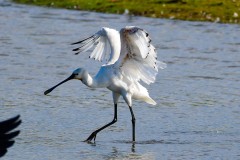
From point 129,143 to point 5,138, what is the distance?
412 centimetres

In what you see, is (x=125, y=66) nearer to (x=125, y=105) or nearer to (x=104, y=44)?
(x=104, y=44)

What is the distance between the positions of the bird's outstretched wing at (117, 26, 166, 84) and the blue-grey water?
0.80 m

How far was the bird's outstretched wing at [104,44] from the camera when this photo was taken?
461 inches

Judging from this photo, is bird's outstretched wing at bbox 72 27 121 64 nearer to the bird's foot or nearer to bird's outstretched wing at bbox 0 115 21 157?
the bird's foot

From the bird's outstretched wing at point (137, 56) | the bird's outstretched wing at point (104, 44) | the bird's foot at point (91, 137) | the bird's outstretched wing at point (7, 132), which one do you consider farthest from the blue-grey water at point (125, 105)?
the bird's outstretched wing at point (7, 132)

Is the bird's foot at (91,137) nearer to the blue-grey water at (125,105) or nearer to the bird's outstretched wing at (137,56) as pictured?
the blue-grey water at (125,105)

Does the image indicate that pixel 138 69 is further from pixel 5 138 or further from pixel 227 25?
pixel 227 25

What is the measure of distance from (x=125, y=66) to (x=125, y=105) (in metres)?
2.13

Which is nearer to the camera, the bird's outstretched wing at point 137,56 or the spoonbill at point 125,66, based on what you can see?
the bird's outstretched wing at point 137,56

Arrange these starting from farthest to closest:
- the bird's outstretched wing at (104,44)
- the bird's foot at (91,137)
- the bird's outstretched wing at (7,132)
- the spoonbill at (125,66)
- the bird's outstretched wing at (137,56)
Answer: the bird's outstretched wing at (104,44) → the bird's foot at (91,137) → the spoonbill at (125,66) → the bird's outstretched wing at (137,56) → the bird's outstretched wing at (7,132)

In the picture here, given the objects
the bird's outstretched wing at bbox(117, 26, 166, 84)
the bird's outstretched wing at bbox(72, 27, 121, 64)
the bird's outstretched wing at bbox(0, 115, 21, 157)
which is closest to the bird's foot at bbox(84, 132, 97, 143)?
the bird's outstretched wing at bbox(117, 26, 166, 84)

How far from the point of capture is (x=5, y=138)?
713 centimetres

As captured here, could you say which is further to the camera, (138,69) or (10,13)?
(10,13)

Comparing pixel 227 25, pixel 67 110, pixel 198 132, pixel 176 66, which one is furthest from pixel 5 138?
pixel 227 25
